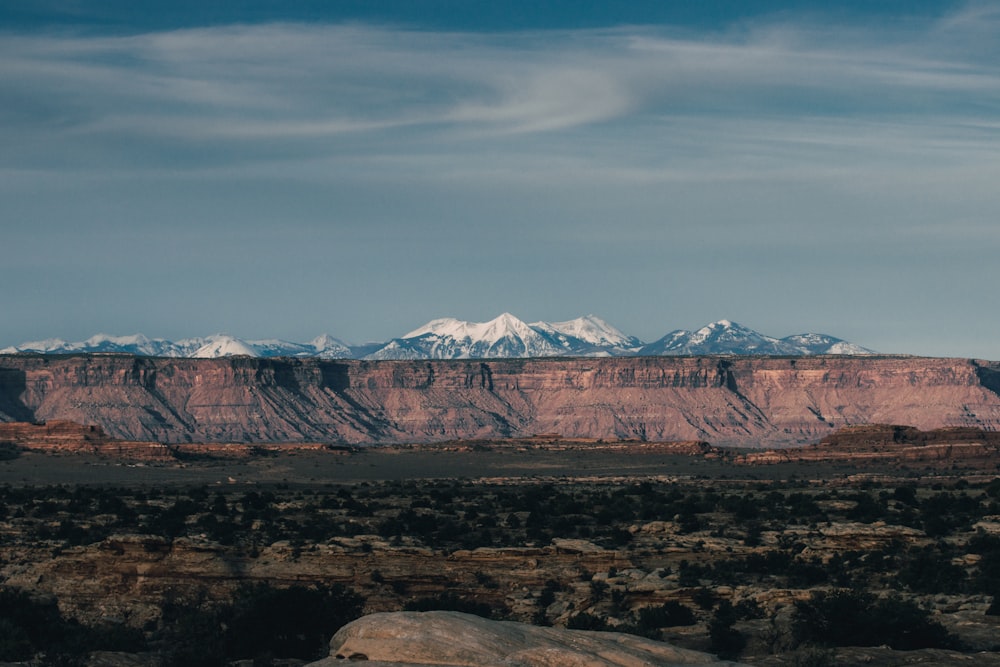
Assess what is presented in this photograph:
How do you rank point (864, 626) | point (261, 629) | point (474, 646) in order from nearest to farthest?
point (474, 646) → point (864, 626) → point (261, 629)

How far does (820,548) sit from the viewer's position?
53.1 metres

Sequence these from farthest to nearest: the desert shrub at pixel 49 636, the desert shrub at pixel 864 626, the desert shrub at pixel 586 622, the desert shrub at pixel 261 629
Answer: the desert shrub at pixel 586 622, the desert shrub at pixel 864 626, the desert shrub at pixel 49 636, the desert shrub at pixel 261 629

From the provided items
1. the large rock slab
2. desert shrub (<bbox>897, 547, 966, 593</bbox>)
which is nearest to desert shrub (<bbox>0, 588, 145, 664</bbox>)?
the large rock slab

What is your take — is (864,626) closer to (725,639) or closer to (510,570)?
(725,639)

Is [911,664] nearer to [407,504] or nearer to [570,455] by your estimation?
[407,504]

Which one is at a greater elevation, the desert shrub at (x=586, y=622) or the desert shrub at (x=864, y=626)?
the desert shrub at (x=864, y=626)

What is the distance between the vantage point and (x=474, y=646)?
84.3 ft

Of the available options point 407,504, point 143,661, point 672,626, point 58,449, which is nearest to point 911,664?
point 672,626

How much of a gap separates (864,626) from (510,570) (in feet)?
55.4

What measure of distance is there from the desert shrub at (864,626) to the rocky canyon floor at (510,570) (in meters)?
0.05

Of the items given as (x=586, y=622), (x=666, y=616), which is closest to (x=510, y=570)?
(x=666, y=616)

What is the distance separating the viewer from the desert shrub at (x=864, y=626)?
36281 millimetres

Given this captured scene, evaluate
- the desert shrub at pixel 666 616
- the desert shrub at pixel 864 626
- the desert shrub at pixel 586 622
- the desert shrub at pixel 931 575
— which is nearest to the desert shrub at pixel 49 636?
the desert shrub at pixel 586 622

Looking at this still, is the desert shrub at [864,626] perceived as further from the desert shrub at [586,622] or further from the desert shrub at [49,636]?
the desert shrub at [49,636]
